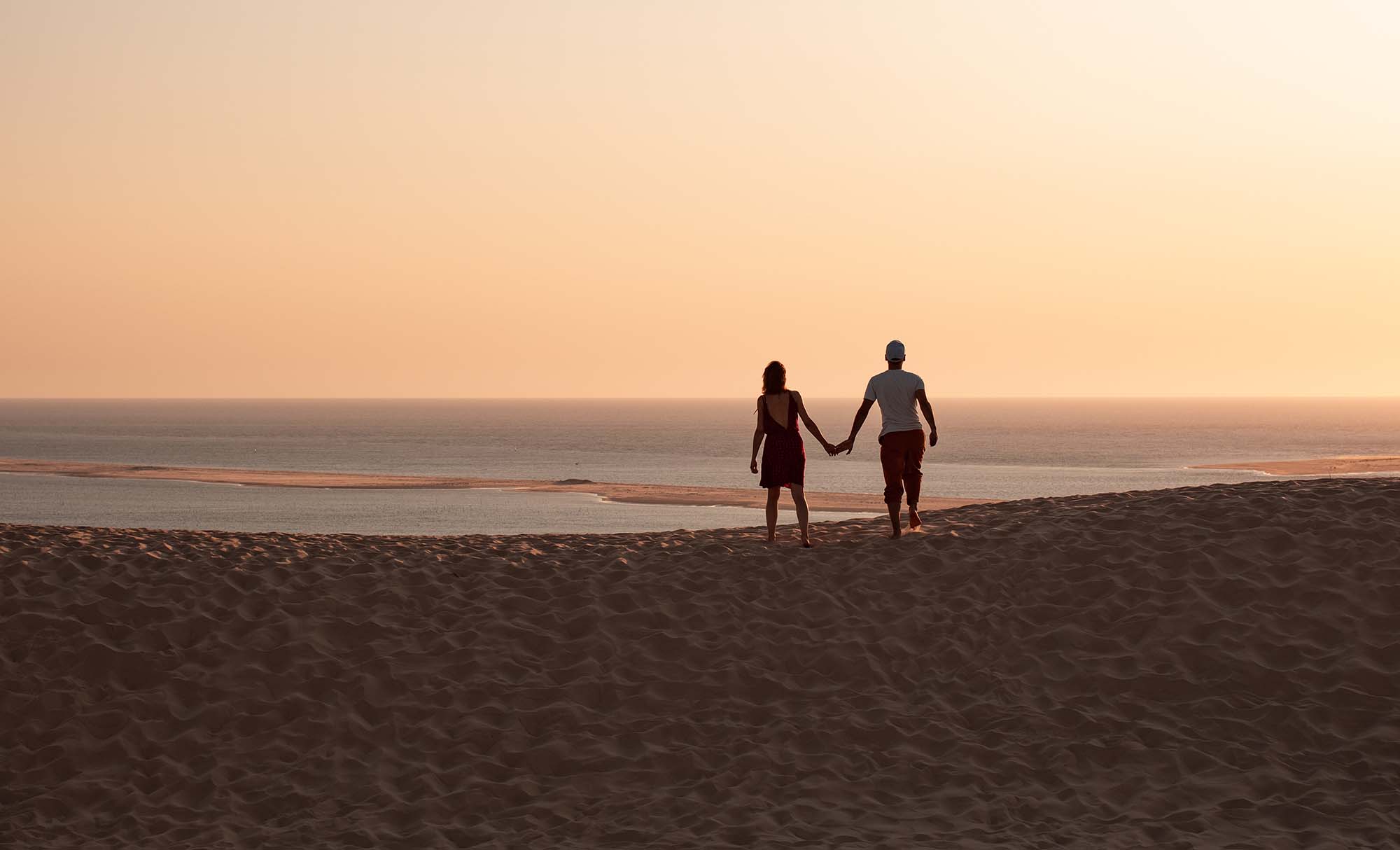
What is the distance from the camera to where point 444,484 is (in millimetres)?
60250

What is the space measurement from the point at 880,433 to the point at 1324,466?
227 ft

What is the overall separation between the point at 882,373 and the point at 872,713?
481 cm

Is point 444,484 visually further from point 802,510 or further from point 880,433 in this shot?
point 880,433

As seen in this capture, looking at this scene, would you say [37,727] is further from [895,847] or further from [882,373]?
[882,373]

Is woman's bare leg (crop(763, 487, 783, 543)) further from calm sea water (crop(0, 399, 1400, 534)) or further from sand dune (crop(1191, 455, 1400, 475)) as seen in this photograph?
sand dune (crop(1191, 455, 1400, 475))

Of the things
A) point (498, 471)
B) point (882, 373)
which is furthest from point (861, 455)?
point (882, 373)

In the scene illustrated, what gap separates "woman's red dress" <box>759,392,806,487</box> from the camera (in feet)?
38.9

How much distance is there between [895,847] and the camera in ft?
22.4

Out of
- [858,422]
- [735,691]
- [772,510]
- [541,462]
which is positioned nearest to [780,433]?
[858,422]

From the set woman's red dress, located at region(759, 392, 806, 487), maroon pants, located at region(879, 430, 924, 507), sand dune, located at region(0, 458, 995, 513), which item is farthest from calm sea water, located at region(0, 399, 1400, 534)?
Result: woman's red dress, located at region(759, 392, 806, 487)

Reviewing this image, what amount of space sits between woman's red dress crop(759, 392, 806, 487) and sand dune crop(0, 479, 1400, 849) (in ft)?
2.66

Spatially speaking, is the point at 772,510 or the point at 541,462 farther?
the point at 541,462

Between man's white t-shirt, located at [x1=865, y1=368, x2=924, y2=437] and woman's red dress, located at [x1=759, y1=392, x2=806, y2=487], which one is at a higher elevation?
man's white t-shirt, located at [x1=865, y1=368, x2=924, y2=437]

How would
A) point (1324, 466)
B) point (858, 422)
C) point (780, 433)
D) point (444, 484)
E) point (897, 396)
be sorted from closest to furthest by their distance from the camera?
point (858, 422)
point (780, 433)
point (897, 396)
point (444, 484)
point (1324, 466)
